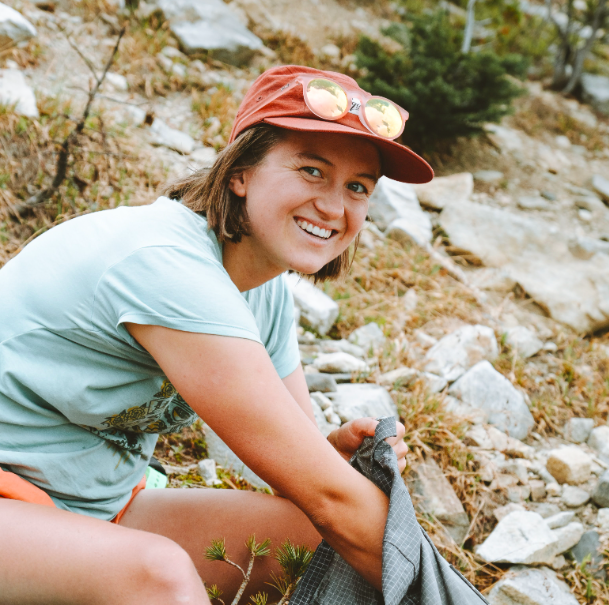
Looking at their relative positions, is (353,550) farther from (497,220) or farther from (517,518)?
(497,220)

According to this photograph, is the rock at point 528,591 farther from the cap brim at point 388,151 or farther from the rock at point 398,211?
the rock at point 398,211

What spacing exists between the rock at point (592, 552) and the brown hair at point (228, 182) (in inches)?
86.5

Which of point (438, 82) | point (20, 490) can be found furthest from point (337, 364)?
point (438, 82)

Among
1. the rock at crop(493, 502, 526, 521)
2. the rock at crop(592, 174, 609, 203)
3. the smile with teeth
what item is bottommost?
the rock at crop(493, 502, 526, 521)

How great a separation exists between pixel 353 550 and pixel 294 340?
2.57ft

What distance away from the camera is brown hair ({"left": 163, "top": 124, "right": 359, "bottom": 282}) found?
61.4 inches

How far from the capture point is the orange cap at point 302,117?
1.46 m

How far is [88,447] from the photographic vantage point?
152 centimetres

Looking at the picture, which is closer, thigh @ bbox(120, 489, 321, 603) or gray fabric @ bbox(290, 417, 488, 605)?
gray fabric @ bbox(290, 417, 488, 605)

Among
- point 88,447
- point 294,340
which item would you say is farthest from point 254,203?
point 88,447

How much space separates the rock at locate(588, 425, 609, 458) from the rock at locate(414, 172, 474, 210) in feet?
9.25

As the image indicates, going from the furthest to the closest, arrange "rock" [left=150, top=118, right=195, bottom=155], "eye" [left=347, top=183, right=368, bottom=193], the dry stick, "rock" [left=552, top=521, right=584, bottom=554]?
1. "rock" [left=150, top=118, right=195, bottom=155]
2. the dry stick
3. "rock" [left=552, top=521, right=584, bottom=554]
4. "eye" [left=347, top=183, right=368, bottom=193]

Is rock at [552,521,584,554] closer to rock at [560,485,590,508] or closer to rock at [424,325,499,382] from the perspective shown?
rock at [560,485,590,508]

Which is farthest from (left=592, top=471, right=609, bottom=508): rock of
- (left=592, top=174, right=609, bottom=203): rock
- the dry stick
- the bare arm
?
(left=592, top=174, right=609, bottom=203): rock
